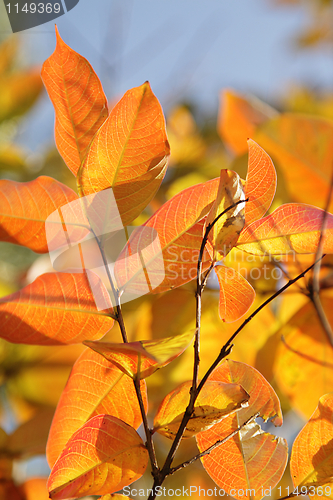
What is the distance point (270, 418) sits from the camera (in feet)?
0.86

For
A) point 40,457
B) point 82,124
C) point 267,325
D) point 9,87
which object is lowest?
point 40,457

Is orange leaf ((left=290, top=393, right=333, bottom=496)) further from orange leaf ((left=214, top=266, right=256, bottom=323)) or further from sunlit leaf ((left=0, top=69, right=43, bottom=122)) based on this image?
sunlit leaf ((left=0, top=69, right=43, bottom=122))

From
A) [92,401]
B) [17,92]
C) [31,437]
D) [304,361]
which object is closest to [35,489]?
[31,437]

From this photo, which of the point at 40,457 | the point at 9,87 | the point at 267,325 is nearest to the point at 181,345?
the point at 267,325

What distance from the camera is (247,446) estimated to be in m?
0.26

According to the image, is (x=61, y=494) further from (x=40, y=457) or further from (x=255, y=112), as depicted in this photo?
(x=255, y=112)

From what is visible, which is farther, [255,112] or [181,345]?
[255,112]

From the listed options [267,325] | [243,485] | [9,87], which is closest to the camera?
[243,485]

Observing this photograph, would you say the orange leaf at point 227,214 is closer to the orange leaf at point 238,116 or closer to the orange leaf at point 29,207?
the orange leaf at point 29,207

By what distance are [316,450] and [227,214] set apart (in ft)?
0.64

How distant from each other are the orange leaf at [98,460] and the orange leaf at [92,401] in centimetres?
3

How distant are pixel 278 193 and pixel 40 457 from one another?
18.7 inches

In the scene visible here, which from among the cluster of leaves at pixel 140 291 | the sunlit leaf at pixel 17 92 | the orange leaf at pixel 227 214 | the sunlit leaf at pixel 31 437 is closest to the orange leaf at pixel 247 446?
the cluster of leaves at pixel 140 291

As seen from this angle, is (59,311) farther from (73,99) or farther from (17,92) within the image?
(17,92)
